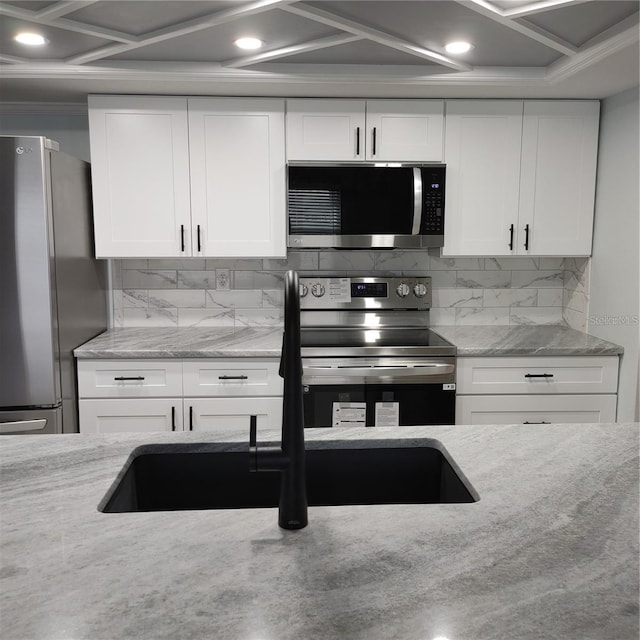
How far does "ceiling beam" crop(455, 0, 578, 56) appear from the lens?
1.97 m

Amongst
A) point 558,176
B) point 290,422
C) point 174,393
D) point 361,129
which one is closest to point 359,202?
point 361,129

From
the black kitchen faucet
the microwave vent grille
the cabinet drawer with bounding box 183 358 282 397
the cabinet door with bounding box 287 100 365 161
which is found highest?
the cabinet door with bounding box 287 100 365 161

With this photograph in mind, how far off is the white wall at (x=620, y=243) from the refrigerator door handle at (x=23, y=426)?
278 centimetres

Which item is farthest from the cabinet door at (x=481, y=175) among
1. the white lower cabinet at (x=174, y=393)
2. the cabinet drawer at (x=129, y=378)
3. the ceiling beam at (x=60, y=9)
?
the ceiling beam at (x=60, y=9)

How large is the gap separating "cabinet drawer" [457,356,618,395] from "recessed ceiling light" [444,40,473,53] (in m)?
1.41

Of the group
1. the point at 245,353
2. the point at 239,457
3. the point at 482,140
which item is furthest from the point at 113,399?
the point at 482,140

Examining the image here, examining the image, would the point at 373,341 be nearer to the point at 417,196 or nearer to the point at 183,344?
the point at 417,196

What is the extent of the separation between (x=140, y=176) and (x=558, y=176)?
86.8 inches

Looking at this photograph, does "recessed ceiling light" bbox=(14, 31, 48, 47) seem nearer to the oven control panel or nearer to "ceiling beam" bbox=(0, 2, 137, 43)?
"ceiling beam" bbox=(0, 2, 137, 43)

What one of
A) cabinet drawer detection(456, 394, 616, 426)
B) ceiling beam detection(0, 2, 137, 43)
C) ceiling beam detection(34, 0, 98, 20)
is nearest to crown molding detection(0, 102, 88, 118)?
ceiling beam detection(0, 2, 137, 43)

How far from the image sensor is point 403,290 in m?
3.38

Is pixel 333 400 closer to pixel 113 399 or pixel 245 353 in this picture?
pixel 245 353

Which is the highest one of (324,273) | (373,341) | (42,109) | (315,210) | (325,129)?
(42,109)

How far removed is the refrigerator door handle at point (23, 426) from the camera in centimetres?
261
